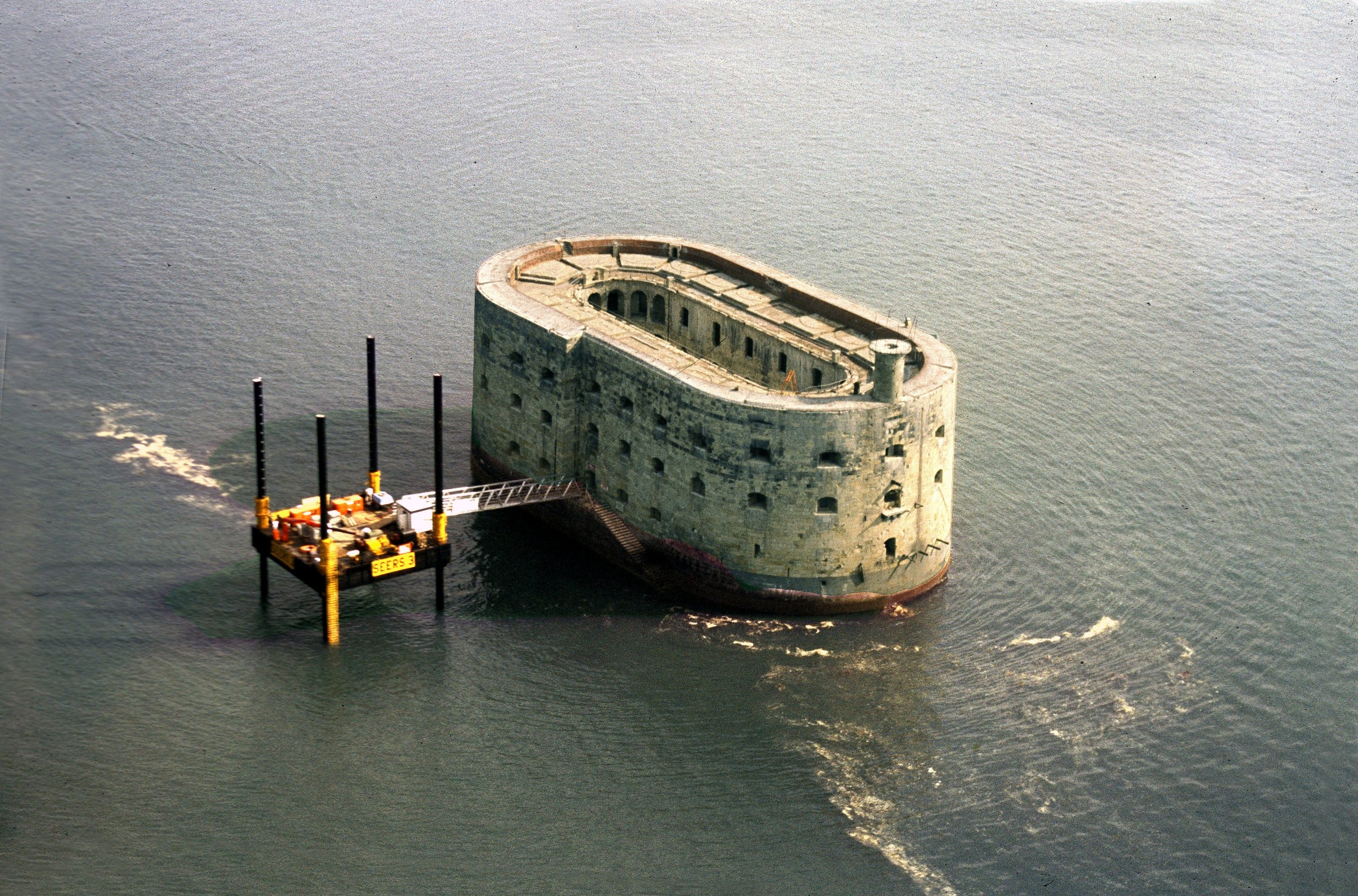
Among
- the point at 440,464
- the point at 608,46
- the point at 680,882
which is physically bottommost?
the point at 680,882

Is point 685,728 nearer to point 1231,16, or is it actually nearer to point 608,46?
point 608,46

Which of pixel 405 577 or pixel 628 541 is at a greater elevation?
pixel 628 541

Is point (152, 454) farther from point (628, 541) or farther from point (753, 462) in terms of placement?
point (753, 462)

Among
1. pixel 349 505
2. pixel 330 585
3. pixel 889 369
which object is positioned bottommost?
pixel 330 585

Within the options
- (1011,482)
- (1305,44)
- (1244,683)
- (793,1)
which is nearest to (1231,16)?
(1305,44)

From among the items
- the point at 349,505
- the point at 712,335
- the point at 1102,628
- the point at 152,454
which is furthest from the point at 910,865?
the point at 152,454

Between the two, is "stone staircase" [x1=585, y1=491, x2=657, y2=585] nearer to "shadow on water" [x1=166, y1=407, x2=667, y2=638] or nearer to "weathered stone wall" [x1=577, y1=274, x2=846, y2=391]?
"shadow on water" [x1=166, y1=407, x2=667, y2=638]
